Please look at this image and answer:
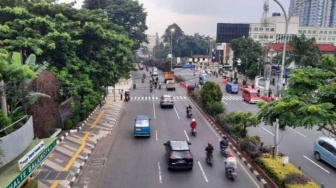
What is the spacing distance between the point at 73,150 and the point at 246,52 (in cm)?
4907

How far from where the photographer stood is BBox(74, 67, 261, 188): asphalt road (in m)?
15.9

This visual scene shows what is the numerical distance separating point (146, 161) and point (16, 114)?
7967 mm

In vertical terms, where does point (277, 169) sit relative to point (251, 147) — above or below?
below

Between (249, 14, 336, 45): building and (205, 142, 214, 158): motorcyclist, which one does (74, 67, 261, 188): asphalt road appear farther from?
(249, 14, 336, 45): building

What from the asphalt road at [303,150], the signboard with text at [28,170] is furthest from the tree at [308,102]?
the signboard with text at [28,170]

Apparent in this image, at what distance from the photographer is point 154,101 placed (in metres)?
41.6

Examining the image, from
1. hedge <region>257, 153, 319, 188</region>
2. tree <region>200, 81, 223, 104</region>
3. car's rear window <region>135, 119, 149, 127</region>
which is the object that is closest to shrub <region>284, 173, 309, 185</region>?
hedge <region>257, 153, 319, 188</region>

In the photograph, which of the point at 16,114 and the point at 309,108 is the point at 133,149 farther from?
the point at 309,108

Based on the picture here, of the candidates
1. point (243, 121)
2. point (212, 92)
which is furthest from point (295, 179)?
point (212, 92)

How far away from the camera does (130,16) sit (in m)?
76.4

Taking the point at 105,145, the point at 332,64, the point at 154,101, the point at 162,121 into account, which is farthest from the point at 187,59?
the point at 332,64

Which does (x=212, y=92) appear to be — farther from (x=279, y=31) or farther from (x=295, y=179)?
(x=279, y=31)

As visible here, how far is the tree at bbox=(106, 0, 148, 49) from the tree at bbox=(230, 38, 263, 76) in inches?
970

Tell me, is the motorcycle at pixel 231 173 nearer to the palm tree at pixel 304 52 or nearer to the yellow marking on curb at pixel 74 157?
the yellow marking on curb at pixel 74 157
